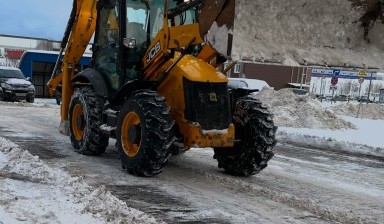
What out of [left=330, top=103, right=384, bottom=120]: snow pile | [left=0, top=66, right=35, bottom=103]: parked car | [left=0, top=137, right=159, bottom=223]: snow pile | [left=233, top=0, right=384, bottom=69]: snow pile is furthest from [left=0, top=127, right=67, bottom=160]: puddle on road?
[left=330, top=103, right=384, bottom=120]: snow pile

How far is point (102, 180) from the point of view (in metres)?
6.20

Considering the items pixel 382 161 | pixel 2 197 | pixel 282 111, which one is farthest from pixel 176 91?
Answer: pixel 282 111

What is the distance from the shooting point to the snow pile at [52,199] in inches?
175

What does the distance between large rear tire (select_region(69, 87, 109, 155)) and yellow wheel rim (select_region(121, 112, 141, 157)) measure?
893mm

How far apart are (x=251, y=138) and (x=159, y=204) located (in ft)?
6.74

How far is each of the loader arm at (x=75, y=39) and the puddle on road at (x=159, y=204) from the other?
144 inches

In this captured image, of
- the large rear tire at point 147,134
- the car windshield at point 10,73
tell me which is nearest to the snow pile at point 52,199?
the large rear tire at point 147,134

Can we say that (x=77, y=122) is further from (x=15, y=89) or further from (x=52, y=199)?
(x=15, y=89)

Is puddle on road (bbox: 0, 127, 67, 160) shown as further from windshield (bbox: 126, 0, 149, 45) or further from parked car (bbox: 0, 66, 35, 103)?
parked car (bbox: 0, 66, 35, 103)

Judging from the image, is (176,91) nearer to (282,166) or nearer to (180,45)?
(180,45)

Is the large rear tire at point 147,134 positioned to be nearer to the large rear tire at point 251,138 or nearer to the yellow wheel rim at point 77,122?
the large rear tire at point 251,138

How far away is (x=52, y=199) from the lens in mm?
5051

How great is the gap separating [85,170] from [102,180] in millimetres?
610

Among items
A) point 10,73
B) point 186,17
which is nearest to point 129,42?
point 186,17
